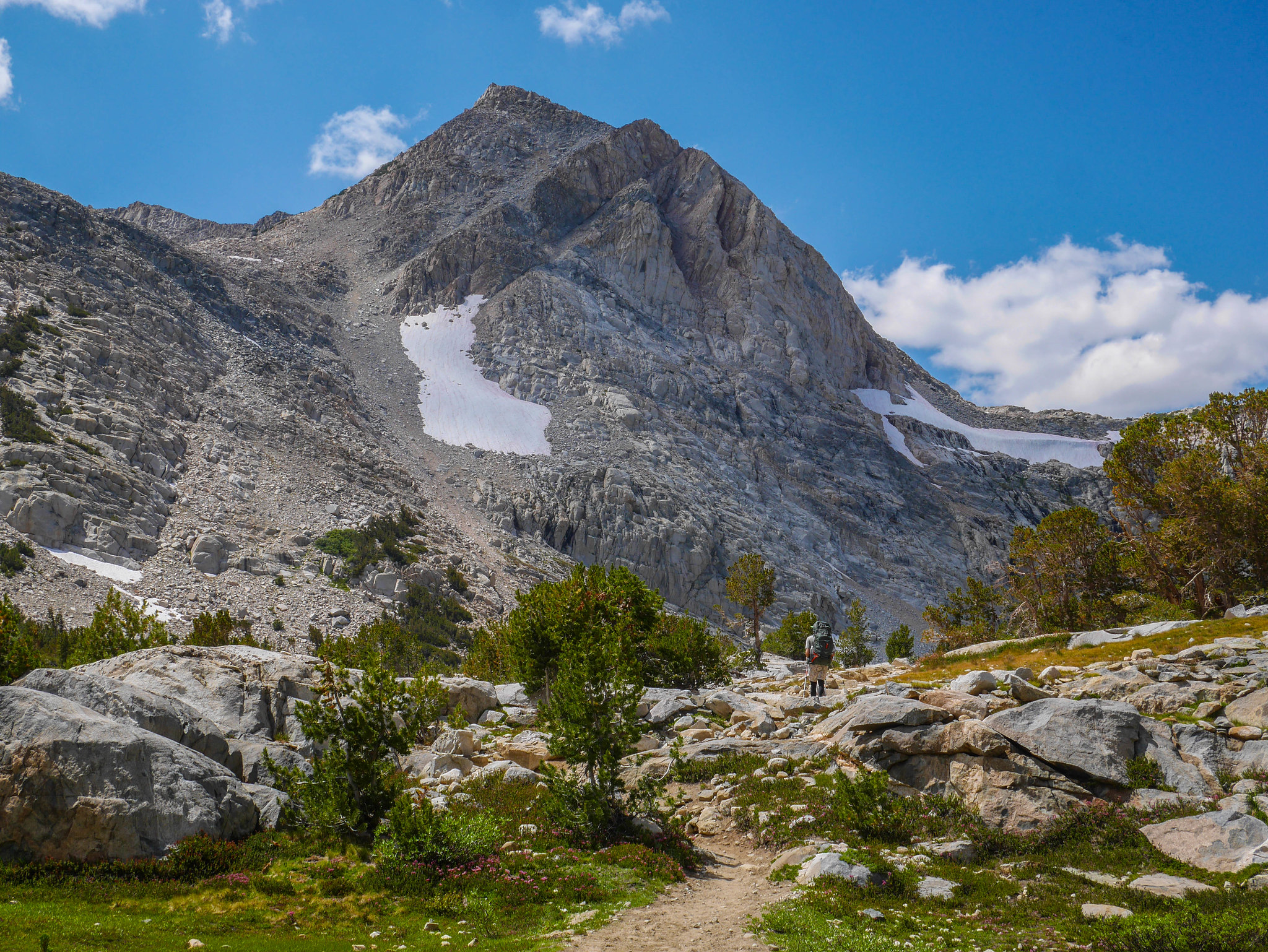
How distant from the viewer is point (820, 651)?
24.9 m

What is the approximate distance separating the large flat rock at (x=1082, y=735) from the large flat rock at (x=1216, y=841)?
1.60 metres

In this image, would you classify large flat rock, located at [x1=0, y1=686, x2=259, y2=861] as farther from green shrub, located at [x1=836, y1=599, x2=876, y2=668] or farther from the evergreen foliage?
green shrub, located at [x1=836, y1=599, x2=876, y2=668]

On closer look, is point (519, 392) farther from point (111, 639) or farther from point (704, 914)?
point (704, 914)

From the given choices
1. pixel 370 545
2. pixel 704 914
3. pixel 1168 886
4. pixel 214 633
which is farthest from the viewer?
pixel 370 545

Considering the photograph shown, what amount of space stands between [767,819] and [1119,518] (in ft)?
109

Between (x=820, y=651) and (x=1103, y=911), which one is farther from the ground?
(x=820, y=651)

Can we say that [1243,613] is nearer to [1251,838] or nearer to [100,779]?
[1251,838]

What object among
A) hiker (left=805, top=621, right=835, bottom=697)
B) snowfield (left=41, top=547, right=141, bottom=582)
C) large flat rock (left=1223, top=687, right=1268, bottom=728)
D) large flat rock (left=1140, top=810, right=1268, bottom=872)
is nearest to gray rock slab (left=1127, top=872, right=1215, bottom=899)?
large flat rock (left=1140, top=810, right=1268, bottom=872)

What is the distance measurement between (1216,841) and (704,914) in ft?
27.4

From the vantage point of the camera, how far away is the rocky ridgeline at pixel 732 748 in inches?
475

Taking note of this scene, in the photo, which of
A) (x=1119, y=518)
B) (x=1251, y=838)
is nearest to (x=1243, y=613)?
(x=1119, y=518)

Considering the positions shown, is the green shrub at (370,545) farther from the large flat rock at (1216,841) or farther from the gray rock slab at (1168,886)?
the gray rock slab at (1168,886)

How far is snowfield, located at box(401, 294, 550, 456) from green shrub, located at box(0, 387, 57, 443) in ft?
146

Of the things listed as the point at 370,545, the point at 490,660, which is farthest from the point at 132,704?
the point at 370,545
